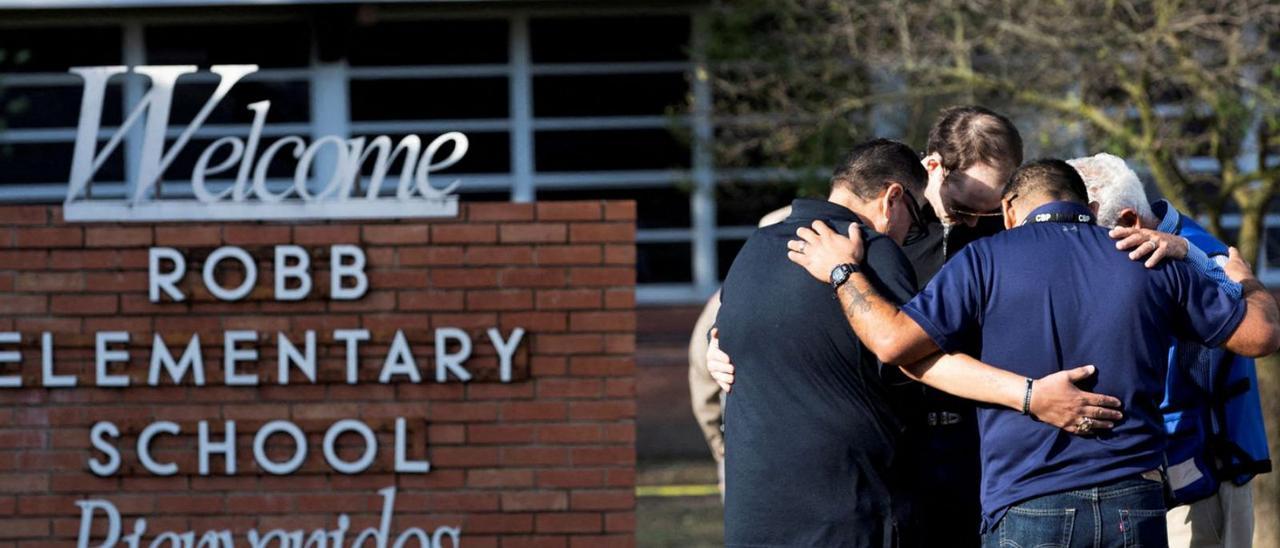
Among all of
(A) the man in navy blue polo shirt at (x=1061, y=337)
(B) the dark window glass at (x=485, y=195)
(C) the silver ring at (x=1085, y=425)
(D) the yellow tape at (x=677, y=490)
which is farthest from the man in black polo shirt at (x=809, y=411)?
(B) the dark window glass at (x=485, y=195)

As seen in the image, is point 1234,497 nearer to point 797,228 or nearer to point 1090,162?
point 1090,162

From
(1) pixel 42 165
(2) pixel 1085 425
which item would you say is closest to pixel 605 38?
(1) pixel 42 165

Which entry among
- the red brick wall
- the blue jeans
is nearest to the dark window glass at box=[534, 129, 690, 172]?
the red brick wall

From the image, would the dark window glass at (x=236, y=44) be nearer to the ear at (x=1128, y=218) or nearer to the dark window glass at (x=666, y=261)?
the dark window glass at (x=666, y=261)

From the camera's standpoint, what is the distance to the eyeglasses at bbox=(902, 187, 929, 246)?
355cm

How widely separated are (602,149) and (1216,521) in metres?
7.15

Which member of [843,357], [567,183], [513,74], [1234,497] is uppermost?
[513,74]

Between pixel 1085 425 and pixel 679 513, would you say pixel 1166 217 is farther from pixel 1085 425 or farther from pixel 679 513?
pixel 679 513

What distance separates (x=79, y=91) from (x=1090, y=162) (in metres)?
8.44

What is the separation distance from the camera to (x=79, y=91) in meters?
10.6

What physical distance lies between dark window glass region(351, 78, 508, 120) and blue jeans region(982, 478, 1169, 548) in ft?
25.5

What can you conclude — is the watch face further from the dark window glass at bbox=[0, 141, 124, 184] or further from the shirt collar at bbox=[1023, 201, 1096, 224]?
the dark window glass at bbox=[0, 141, 124, 184]

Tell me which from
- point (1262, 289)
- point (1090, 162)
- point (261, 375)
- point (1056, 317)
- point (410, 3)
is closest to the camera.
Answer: point (1056, 317)

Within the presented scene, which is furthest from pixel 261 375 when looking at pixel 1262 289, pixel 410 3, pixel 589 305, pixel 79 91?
pixel 79 91
